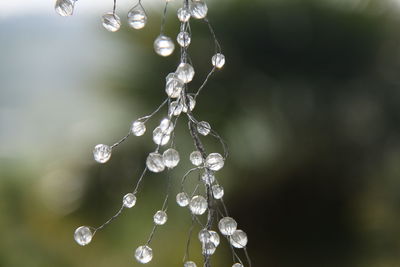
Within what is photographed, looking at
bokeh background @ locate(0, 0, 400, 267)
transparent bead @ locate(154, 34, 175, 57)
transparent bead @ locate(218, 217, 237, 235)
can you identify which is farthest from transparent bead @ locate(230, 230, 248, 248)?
bokeh background @ locate(0, 0, 400, 267)

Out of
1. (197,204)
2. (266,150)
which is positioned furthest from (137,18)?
(266,150)

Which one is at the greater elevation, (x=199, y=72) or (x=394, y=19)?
(x=394, y=19)

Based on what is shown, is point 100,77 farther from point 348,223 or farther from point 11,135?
point 348,223

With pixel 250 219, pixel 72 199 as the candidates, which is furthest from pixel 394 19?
pixel 72 199

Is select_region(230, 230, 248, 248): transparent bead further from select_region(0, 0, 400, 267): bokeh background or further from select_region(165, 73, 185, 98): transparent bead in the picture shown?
select_region(0, 0, 400, 267): bokeh background

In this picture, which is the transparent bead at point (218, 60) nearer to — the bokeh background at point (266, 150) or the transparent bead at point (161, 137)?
the transparent bead at point (161, 137)
